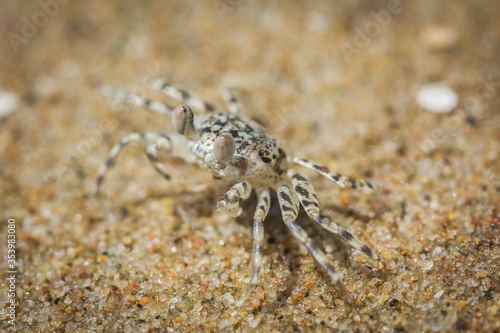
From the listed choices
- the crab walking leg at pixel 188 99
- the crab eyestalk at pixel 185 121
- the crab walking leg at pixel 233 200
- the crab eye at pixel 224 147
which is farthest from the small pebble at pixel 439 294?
the crab walking leg at pixel 188 99

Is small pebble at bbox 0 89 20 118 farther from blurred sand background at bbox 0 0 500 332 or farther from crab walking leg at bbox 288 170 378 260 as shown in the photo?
crab walking leg at bbox 288 170 378 260

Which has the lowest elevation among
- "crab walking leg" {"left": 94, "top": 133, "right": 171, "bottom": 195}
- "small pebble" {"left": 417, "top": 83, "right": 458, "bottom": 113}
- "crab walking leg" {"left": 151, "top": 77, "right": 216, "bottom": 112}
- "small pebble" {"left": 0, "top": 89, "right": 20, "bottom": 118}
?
"small pebble" {"left": 0, "top": 89, "right": 20, "bottom": 118}


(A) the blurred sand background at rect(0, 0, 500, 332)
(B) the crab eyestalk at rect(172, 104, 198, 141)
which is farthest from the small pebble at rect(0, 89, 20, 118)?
(B) the crab eyestalk at rect(172, 104, 198, 141)

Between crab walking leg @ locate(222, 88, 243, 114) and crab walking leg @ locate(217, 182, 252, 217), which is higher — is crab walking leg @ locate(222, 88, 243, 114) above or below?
above

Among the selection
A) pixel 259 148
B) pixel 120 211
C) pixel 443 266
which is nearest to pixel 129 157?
pixel 120 211

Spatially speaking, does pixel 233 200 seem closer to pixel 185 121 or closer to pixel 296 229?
pixel 296 229

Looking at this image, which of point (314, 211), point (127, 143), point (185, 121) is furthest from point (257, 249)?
point (127, 143)
